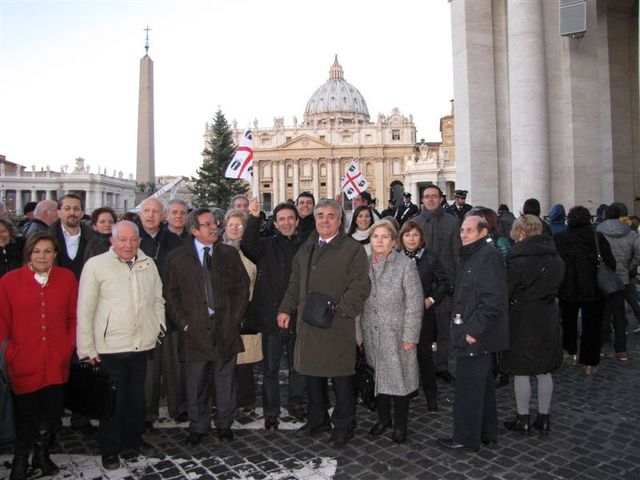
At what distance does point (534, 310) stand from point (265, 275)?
94.3 inches

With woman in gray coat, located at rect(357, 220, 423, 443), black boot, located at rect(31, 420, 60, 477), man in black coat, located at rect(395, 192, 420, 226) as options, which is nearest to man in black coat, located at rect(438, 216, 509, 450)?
woman in gray coat, located at rect(357, 220, 423, 443)

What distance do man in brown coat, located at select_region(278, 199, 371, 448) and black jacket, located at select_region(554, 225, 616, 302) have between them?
330 cm

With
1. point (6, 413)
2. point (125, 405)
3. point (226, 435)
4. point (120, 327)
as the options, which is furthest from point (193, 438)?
point (6, 413)

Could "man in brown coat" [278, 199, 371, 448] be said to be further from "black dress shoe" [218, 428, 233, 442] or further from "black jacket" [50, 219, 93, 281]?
"black jacket" [50, 219, 93, 281]

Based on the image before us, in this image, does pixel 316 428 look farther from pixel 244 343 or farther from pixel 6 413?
pixel 6 413

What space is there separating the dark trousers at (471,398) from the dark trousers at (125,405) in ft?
8.27

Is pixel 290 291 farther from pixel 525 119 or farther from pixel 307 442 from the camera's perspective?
pixel 525 119

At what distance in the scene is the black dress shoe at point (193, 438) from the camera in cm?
432

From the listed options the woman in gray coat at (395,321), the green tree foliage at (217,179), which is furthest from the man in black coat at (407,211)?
the green tree foliage at (217,179)

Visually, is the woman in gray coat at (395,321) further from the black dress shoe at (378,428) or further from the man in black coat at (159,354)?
the man in black coat at (159,354)

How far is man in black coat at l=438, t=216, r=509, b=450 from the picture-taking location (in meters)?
3.95

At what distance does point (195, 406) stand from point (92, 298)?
4.14 feet

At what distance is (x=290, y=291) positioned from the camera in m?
4.52

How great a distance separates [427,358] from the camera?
204 inches
